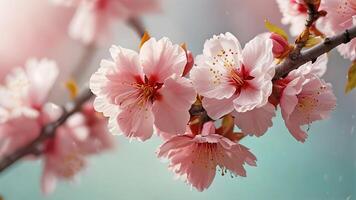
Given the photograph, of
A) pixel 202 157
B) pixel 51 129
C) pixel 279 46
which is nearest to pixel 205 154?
pixel 202 157

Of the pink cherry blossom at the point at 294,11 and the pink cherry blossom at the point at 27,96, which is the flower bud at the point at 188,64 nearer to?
the pink cherry blossom at the point at 294,11

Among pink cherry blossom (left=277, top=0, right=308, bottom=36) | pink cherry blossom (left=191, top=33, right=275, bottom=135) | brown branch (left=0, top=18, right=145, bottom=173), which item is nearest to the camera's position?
pink cherry blossom (left=191, top=33, right=275, bottom=135)

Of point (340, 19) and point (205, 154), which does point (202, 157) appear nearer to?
point (205, 154)

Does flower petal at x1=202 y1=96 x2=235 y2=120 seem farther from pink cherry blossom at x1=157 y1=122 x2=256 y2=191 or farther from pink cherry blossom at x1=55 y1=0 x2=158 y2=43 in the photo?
pink cherry blossom at x1=55 y1=0 x2=158 y2=43

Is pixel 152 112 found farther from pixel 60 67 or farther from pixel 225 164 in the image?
pixel 60 67

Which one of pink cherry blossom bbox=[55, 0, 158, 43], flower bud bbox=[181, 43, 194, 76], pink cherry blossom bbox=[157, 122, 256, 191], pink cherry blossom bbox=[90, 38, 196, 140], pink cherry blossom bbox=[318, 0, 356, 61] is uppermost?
pink cherry blossom bbox=[318, 0, 356, 61]

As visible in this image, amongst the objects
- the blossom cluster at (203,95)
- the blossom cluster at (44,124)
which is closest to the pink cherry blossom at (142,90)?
the blossom cluster at (203,95)

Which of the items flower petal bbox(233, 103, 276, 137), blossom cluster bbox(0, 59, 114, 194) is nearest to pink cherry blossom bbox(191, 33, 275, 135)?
flower petal bbox(233, 103, 276, 137)
